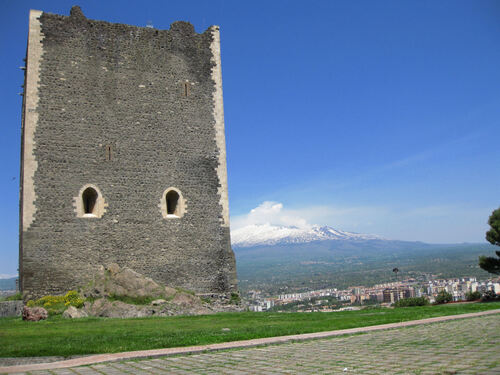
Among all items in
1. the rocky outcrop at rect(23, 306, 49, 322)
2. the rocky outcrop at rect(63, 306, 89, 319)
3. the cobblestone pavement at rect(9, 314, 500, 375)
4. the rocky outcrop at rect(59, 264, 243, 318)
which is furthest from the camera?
the rocky outcrop at rect(59, 264, 243, 318)

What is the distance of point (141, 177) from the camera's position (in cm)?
1922

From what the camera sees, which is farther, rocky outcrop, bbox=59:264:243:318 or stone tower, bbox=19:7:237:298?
stone tower, bbox=19:7:237:298

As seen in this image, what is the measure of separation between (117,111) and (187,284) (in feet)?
24.9

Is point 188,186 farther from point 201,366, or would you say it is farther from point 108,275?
point 201,366

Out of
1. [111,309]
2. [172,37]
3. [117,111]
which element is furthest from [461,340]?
[172,37]

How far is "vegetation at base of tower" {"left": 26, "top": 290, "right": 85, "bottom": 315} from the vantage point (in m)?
16.2

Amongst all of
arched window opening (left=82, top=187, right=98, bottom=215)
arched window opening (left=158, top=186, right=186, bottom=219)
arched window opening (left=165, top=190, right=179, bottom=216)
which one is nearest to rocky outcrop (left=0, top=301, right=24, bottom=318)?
arched window opening (left=82, top=187, right=98, bottom=215)

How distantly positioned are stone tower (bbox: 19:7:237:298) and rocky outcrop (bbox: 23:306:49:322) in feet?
7.00

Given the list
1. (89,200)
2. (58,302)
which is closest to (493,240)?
(89,200)

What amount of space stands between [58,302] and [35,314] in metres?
1.93

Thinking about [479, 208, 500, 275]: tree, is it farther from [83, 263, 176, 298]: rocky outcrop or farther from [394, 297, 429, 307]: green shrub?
[83, 263, 176, 298]: rocky outcrop

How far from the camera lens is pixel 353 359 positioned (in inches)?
247

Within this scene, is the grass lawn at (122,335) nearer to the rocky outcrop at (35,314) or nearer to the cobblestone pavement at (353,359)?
the cobblestone pavement at (353,359)

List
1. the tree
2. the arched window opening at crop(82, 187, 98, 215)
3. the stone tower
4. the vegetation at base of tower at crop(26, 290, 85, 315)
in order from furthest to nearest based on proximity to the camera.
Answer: the tree, the arched window opening at crop(82, 187, 98, 215), the stone tower, the vegetation at base of tower at crop(26, 290, 85, 315)
